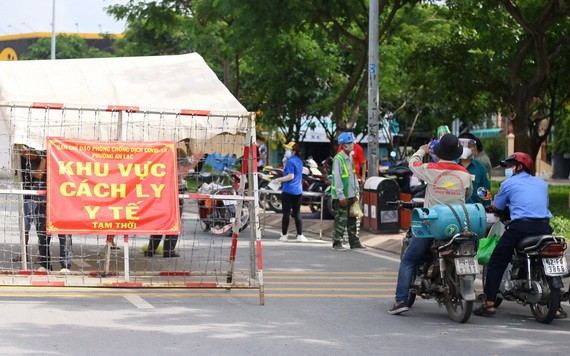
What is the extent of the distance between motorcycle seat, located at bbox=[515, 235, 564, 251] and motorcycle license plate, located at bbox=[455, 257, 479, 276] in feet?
1.93

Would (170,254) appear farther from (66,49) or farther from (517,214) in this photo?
(66,49)

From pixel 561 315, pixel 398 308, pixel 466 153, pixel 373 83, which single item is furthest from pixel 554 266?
pixel 373 83

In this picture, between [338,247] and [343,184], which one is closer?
[343,184]

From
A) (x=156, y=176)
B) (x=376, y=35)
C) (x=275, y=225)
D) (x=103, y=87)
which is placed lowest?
(x=275, y=225)

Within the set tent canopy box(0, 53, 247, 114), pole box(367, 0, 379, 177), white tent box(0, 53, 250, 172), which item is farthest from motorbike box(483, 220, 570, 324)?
pole box(367, 0, 379, 177)

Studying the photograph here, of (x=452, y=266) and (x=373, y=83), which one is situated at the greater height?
(x=373, y=83)

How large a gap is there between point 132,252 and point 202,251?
1430 millimetres

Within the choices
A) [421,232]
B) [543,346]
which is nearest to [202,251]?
[421,232]

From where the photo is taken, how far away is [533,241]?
32.6ft

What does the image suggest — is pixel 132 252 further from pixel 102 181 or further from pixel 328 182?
pixel 328 182

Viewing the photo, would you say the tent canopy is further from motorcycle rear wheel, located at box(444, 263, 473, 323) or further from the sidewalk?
the sidewalk

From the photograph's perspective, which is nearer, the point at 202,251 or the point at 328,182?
the point at 202,251

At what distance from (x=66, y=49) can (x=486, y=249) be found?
Answer: 6983 centimetres

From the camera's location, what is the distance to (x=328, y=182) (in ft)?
78.0
